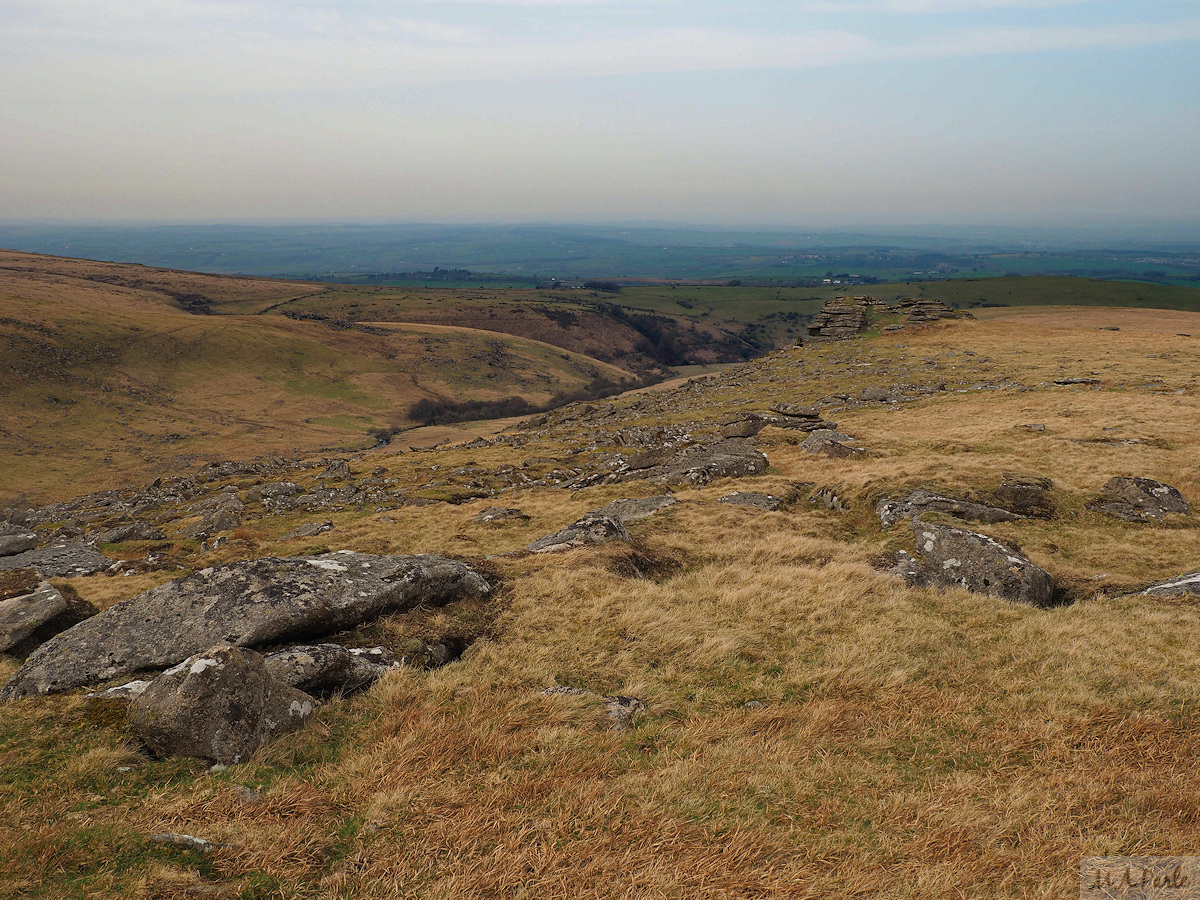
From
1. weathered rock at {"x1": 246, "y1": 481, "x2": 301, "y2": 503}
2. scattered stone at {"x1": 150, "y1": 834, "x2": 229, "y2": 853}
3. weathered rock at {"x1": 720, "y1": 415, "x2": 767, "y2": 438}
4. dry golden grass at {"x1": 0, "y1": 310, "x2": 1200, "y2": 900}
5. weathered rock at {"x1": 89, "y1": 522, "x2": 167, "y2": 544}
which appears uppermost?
weathered rock at {"x1": 720, "y1": 415, "x2": 767, "y2": 438}

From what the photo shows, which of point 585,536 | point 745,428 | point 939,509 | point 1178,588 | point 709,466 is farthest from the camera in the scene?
point 745,428

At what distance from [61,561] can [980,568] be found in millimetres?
33394

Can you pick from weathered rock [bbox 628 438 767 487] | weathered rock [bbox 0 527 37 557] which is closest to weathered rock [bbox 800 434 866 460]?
weathered rock [bbox 628 438 767 487]

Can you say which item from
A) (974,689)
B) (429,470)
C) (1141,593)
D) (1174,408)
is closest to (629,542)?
(974,689)

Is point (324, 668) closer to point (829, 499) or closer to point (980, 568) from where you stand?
point (980, 568)

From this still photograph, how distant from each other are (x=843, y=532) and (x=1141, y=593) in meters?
8.22

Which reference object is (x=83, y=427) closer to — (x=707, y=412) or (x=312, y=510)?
(x=312, y=510)

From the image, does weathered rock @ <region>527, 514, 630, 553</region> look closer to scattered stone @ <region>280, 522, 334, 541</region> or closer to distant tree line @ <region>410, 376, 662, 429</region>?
scattered stone @ <region>280, 522, 334, 541</region>

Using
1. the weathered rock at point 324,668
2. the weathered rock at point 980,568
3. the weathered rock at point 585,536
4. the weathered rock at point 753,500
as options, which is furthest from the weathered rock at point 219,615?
the weathered rock at point 753,500

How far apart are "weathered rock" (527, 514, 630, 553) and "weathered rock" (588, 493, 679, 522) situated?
12.3 feet

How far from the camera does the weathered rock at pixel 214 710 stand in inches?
336

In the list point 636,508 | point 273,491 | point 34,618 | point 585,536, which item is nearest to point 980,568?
point 585,536

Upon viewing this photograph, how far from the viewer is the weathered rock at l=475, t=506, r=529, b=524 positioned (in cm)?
2925

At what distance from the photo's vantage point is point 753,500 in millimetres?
25516
